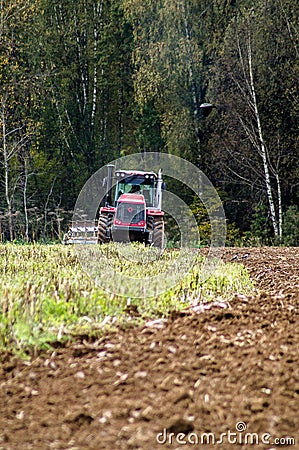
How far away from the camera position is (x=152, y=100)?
72.3 ft

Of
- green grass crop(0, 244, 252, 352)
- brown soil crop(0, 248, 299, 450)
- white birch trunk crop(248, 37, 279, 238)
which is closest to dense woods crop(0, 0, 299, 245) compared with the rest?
white birch trunk crop(248, 37, 279, 238)

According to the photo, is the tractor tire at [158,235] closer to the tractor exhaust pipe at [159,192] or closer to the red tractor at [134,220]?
the red tractor at [134,220]

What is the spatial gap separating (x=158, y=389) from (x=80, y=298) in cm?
149

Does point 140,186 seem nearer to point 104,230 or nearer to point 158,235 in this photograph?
point 104,230

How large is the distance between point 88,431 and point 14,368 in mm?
799

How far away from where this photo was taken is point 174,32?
2011 centimetres

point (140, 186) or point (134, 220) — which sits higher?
point (140, 186)

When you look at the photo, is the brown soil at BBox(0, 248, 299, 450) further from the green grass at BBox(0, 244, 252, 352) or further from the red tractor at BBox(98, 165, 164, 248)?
the red tractor at BBox(98, 165, 164, 248)

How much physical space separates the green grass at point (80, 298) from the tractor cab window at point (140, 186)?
5315mm

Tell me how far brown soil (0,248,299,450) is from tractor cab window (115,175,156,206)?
8.26m

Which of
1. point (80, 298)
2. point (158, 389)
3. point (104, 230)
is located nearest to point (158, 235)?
point (104, 230)

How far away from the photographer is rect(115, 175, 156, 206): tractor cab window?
1185 cm

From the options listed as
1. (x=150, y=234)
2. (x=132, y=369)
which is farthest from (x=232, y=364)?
(x=150, y=234)

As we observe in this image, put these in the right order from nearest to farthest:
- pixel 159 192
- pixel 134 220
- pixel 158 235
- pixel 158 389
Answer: pixel 158 389
pixel 158 235
pixel 134 220
pixel 159 192
